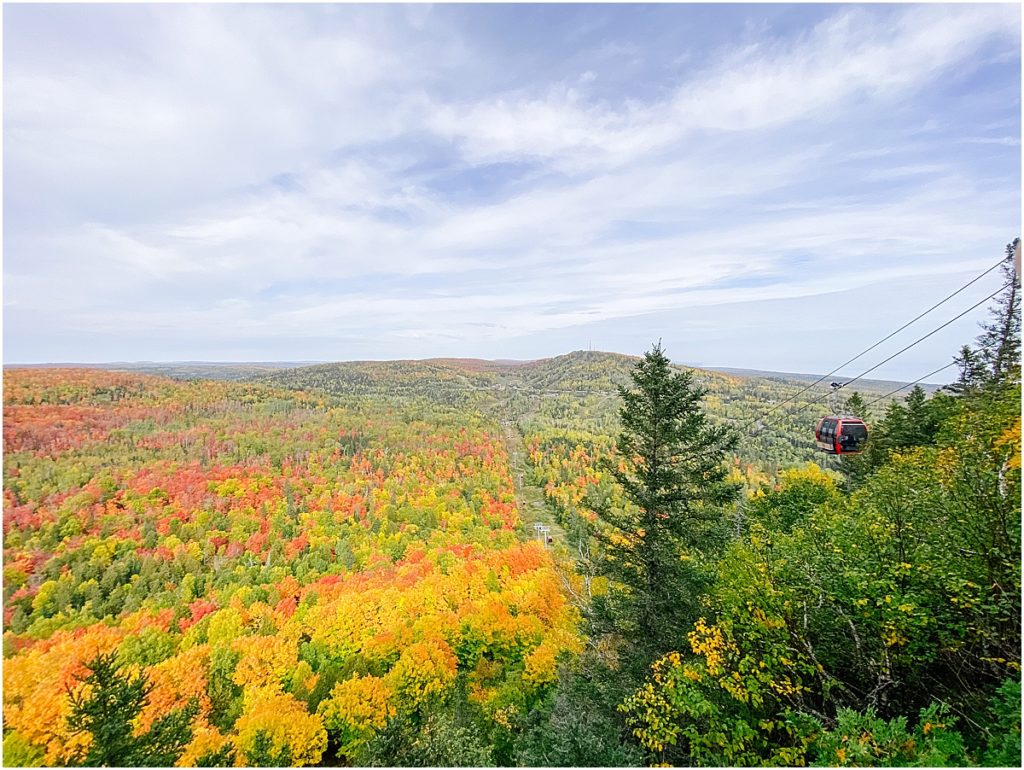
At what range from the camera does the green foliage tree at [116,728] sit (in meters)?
12.1

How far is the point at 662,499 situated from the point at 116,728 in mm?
18220

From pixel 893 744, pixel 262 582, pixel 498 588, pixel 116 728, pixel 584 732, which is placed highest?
pixel 893 744

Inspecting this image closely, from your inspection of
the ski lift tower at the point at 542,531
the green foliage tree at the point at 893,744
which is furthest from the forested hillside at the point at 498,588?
the ski lift tower at the point at 542,531

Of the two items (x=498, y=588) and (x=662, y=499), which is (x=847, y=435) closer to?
(x=662, y=499)

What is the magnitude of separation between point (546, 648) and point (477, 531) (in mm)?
36995

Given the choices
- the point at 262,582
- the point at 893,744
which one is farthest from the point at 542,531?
the point at 893,744

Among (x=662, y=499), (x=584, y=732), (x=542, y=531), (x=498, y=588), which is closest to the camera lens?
(x=584, y=732)

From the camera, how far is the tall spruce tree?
13977 millimetres

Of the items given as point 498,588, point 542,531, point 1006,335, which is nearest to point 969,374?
point 1006,335

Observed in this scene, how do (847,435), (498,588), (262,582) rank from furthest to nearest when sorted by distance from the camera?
(262,582) < (498,588) < (847,435)

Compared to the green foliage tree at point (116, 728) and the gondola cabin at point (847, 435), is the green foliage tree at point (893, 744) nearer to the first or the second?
the gondola cabin at point (847, 435)

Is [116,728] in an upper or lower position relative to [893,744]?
lower

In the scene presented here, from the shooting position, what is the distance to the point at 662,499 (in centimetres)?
1427

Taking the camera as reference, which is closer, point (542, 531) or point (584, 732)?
point (584, 732)
